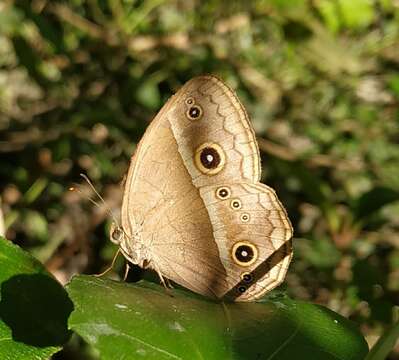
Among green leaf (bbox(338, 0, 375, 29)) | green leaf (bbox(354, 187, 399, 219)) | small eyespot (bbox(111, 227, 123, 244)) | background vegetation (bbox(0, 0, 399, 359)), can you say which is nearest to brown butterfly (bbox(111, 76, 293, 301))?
small eyespot (bbox(111, 227, 123, 244))

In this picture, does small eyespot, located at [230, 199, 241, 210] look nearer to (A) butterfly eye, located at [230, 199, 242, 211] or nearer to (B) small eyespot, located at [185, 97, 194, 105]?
(A) butterfly eye, located at [230, 199, 242, 211]

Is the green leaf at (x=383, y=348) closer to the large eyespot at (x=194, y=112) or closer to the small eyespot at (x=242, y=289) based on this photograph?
the small eyespot at (x=242, y=289)

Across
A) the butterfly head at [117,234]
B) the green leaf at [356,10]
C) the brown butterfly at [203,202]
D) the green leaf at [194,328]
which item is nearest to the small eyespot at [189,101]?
the brown butterfly at [203,202]

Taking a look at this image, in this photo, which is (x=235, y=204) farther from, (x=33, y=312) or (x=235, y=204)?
(x=33, y=312)

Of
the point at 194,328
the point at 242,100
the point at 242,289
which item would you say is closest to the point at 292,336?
the point at 194,328

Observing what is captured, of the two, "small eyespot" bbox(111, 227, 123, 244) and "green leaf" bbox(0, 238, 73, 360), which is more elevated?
"small eyespot" bbox(111, 227, 123, 244)

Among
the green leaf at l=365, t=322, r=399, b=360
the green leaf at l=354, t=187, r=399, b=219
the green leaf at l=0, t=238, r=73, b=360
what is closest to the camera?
the green leaf at l=365, t=322, r=399, b=360
